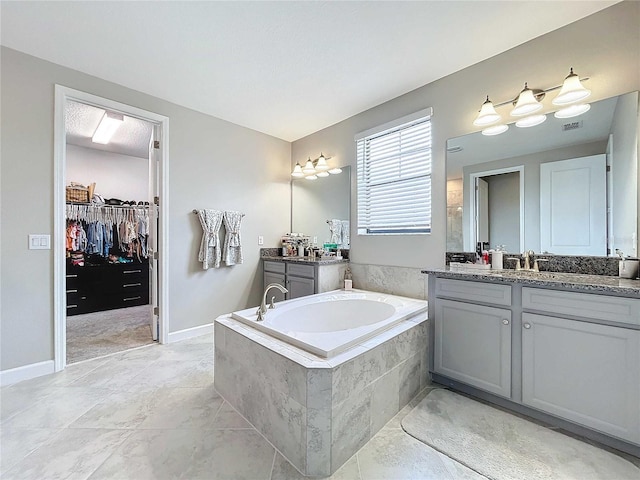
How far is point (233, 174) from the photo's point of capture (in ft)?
11.7

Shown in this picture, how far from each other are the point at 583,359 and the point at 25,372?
387cm

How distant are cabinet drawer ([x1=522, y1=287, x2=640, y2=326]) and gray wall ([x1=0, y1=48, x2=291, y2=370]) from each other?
3047mm

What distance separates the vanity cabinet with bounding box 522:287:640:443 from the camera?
1410mm

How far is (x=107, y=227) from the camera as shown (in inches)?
181

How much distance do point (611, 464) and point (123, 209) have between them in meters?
6.08

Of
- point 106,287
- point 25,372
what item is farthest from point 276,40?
point 106,287

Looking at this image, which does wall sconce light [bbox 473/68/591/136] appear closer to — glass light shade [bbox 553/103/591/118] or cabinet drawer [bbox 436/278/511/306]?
glass light shade [bbox 553/103/591/118]

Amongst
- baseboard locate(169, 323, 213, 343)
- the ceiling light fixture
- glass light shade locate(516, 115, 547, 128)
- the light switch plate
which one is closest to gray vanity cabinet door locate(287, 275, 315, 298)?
baseboard locate(169, 323, 213, 343)

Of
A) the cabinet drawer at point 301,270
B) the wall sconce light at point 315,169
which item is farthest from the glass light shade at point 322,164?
the cabinet drawer at point 301,270

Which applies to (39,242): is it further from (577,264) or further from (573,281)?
(577,264)

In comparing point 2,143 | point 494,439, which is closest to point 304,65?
point 2,143

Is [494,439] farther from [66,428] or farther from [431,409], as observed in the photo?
[66,428]

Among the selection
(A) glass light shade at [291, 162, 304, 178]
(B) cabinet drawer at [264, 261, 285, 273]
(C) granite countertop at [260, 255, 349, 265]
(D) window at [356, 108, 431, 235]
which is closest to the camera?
(D) window at [356, 108, 431, 235]

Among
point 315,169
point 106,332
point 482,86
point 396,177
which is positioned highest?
point 482,86
